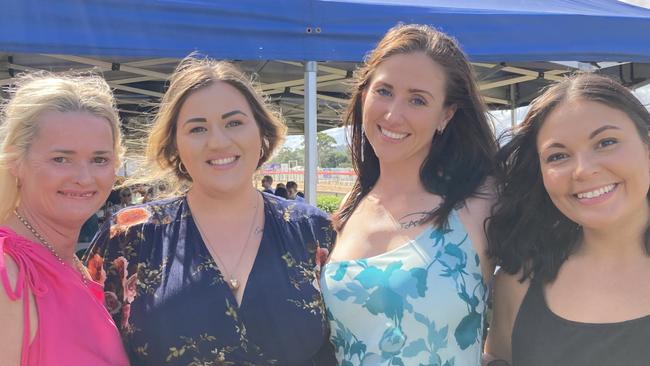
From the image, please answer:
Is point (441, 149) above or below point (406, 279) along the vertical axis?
above

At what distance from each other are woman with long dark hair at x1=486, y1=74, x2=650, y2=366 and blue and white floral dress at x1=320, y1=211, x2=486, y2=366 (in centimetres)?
12

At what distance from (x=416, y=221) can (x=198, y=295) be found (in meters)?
0.72

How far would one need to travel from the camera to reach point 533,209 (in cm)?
172

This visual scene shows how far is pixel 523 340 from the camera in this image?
1.56 meters

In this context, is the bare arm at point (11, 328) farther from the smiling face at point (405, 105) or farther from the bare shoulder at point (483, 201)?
the bare shoulder at point (483, 201)

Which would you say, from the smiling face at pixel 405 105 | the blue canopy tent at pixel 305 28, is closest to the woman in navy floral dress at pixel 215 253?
the smiling face at pixel 405 105

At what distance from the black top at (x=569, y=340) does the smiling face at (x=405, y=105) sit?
23.2 inches

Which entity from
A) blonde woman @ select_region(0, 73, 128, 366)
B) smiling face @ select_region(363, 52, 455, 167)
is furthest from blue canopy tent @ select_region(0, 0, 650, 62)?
smiling face @ select_region(363, 52, 455, 167)

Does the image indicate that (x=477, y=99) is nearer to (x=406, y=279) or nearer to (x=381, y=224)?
(x=381, y=224)

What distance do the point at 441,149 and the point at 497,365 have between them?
0.73m

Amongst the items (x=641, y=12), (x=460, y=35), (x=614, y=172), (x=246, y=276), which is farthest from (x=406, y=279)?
(x=641, y=12)

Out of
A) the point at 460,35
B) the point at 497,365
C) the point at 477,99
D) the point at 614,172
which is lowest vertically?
the point at 497,365

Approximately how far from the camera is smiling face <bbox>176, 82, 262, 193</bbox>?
1765 mm

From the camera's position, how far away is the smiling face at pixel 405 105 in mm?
1792
